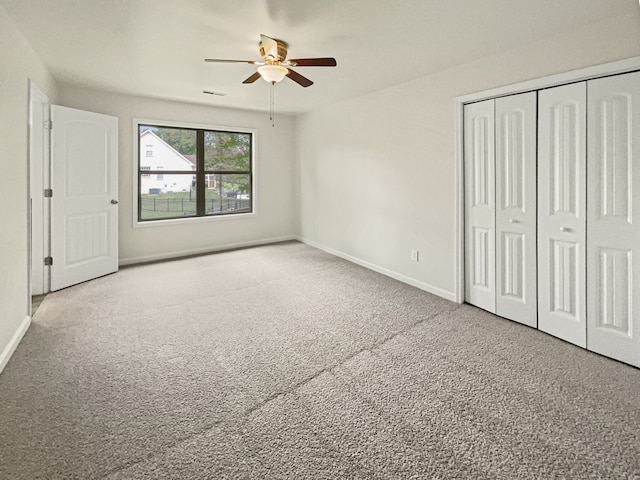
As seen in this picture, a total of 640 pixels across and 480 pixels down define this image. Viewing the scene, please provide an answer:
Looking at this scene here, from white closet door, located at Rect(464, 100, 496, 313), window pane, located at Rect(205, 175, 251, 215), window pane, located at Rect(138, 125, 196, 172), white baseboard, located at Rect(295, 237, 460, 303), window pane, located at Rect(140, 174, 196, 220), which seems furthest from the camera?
window pane, located at Rect(205, 175, 251, 215)

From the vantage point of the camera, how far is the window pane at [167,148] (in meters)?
5.36

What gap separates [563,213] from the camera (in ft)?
9.07

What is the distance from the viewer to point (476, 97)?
10.8 ft

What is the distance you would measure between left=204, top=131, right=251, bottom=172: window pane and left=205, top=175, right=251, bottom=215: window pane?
0.58 feet

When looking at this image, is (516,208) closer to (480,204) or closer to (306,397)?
(480,204)

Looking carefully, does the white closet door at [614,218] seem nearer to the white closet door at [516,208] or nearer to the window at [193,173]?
the white closet door at [516,208]

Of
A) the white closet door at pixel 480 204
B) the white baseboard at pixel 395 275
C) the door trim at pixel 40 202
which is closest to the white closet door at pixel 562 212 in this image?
the white closet door at pixel 480 204

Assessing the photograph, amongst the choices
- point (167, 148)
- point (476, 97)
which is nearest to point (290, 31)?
point (476, 97)

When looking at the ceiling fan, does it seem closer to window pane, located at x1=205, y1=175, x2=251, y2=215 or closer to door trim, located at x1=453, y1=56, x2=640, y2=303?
door trim, located at x1=453, y1=56, x2=640, y2=303

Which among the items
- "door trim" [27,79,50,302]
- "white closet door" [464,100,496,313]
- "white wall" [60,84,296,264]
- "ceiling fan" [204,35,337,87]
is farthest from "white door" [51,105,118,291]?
"white closet door" [464,100,496,313]

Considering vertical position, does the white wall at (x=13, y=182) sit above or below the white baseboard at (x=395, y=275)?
above

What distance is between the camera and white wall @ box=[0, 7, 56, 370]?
2486mm

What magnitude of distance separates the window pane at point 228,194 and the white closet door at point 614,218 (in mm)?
5225

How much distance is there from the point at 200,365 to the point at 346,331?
122cm
